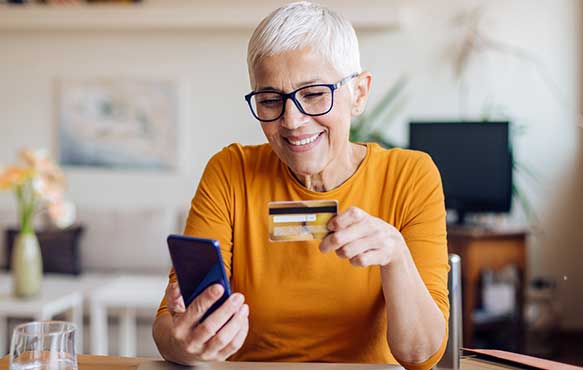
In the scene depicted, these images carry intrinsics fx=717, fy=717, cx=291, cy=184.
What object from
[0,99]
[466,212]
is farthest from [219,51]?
[466,212]

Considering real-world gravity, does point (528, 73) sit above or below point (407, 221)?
above

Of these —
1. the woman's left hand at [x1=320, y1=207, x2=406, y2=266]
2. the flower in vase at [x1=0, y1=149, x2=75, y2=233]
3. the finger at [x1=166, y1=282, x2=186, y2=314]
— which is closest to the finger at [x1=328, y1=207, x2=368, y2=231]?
the woman's left hand at [x1=320, y1=207, x2=406, y2=266]

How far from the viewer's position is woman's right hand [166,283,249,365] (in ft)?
3.19

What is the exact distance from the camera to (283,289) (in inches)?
52.0

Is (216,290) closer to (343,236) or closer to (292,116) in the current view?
(343,236)

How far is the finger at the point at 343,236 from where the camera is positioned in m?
0.97

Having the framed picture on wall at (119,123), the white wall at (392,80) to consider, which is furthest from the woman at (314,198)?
the framed picture on wall at (119,123)

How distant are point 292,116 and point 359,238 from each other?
32cm

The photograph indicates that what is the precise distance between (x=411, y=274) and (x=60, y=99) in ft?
13.0

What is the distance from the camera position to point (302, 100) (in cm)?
124

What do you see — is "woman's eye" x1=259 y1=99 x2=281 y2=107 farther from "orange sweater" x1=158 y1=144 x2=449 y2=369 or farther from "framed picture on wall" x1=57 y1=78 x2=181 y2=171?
"framed picture on wall" x1=57 y1=78 x2=181 y2=171

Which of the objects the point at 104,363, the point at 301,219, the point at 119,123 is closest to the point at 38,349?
the point at 104,363

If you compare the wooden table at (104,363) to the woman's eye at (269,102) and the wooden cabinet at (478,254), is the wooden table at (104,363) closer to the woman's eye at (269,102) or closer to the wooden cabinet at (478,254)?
the woman's eye at (269,102)

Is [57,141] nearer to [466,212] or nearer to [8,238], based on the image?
[8,238]
